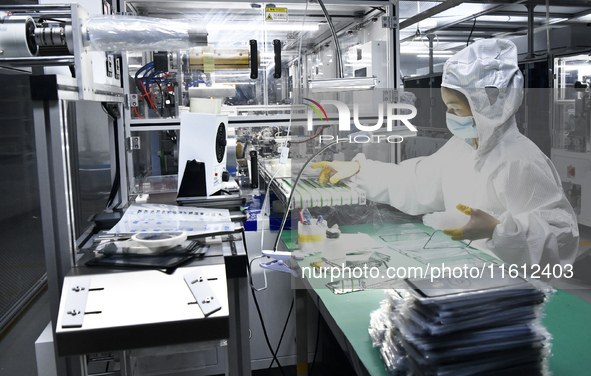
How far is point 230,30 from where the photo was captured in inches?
105

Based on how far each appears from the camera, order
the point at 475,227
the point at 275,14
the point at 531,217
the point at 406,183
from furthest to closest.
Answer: the point at 275,14 → the point at 406,183 → the point at 475,227 → the point at 531,217

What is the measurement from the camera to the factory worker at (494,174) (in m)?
1.73

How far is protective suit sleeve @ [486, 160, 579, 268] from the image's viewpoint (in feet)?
5.62

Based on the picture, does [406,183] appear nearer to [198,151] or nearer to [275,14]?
[198,151]

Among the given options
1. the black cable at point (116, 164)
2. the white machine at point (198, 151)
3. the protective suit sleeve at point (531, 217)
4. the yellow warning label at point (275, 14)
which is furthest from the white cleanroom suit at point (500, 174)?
the black cable at point (116, 164)

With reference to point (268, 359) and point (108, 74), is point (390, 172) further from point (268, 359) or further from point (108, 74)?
point (108, 74)

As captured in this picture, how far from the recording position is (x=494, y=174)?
1782 mm

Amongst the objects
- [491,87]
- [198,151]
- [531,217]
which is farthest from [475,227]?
[198,151]

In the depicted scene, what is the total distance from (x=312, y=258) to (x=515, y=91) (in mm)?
1008

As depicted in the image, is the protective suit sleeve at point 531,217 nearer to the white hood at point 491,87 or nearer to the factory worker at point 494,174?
the factory worker at point 494,174

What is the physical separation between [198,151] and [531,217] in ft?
4.09

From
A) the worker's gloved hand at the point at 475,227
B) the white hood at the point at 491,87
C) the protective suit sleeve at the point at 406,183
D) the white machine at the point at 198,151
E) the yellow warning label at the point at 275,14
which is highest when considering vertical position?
the yellow warning label at the point at 275,14

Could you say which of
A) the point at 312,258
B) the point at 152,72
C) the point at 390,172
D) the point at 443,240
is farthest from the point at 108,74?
the point at 443,240

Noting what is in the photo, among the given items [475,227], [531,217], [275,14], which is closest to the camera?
[531,217]
